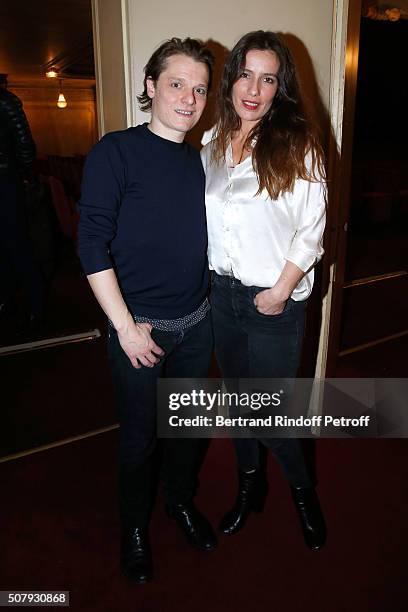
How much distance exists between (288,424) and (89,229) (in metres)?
0.92

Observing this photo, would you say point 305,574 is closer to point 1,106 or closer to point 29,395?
point 29,395

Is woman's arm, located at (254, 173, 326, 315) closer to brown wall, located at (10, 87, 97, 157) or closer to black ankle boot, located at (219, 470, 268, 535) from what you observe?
black ankle boot, located at (219, 470, 268, 535)

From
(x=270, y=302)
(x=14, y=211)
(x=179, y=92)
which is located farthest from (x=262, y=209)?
(x=14, y=211)

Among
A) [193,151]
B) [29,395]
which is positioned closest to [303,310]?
[193,151]

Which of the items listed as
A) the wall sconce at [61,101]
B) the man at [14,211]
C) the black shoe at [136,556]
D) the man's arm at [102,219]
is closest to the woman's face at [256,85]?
the man's arm at [102,219]

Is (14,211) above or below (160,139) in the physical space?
below

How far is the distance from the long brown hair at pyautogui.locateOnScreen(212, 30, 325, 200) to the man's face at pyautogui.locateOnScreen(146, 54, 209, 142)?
150mm

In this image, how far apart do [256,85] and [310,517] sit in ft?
4.49

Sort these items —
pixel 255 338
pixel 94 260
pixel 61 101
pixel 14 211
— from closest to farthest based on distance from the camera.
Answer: pixel 94 260 → pixel 255 338 → pixel 14 211 → pixel 61 101

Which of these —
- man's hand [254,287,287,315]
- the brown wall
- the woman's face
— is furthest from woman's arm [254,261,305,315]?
the brown wall

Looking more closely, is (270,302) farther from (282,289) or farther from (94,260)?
(94,260)

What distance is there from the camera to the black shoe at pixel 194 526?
1714mm

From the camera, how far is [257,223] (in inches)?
57.7

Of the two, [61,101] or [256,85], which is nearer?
[256,85]
